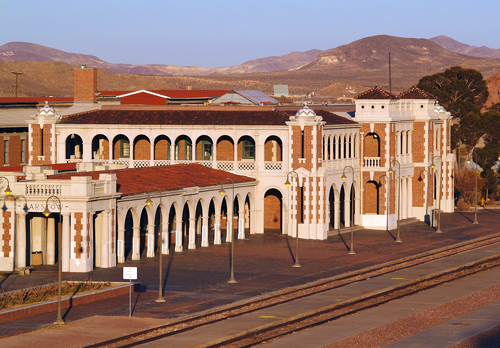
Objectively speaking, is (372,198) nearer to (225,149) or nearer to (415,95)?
(415,95)

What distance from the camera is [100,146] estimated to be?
2926 inches

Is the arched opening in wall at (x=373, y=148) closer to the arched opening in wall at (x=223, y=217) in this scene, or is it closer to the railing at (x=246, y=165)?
the railing at (x=246, y=165)

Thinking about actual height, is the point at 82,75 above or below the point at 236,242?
above

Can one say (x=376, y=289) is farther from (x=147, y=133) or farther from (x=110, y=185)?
(x=147, y=133)

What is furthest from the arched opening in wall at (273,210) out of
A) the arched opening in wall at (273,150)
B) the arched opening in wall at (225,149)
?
the arched opening in wall at (225,149)

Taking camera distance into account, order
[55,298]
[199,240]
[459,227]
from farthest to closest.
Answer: [459,227] < [199,240] < [55,298]

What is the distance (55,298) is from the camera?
1597 inches

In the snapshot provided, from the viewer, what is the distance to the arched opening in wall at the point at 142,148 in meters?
73.4

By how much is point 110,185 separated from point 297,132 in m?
19.3

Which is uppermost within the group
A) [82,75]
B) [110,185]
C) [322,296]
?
[82,75]

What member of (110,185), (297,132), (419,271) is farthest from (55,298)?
(297,132)

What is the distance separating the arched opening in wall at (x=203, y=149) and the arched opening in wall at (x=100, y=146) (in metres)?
6.97

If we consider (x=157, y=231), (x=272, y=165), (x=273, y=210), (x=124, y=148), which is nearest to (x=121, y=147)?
(x=124, y=148)

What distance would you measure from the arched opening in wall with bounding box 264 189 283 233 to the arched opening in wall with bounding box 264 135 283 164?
2.34 metres
